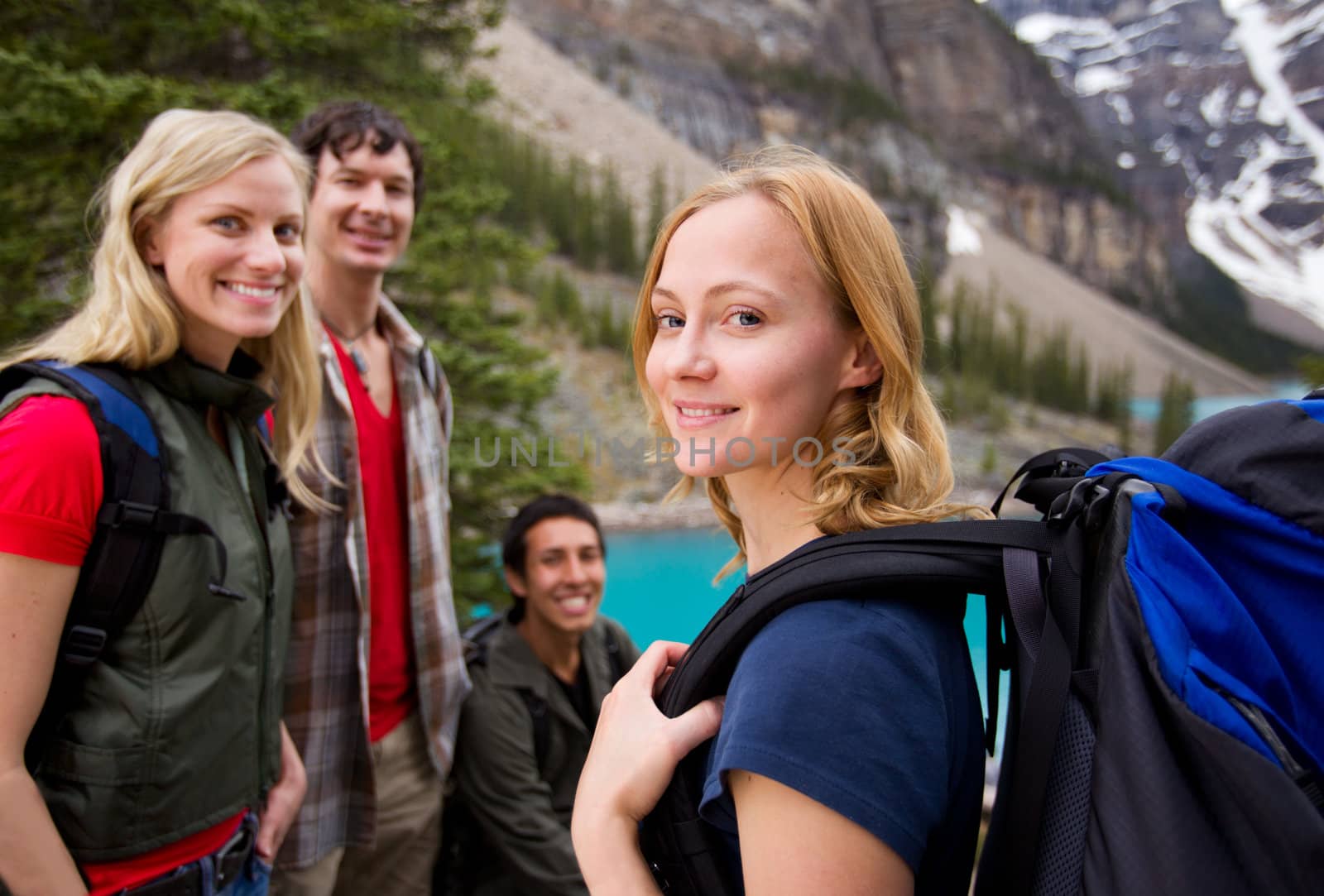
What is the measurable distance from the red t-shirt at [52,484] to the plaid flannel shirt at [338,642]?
631mm

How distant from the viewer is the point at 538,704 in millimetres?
2582

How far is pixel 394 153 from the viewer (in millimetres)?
2480

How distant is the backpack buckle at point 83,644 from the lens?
1.35 meters

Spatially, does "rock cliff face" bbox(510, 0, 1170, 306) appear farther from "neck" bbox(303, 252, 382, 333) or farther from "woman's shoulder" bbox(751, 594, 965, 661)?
"woman's shoulder" bbox(751, 594, 965, 661)

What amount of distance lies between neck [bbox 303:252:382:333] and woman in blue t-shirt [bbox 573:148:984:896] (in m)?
1.41

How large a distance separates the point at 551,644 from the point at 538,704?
0.25 meters

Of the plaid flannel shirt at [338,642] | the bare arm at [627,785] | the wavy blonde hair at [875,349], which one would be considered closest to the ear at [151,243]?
the plaid flannel shirt at [338,642]

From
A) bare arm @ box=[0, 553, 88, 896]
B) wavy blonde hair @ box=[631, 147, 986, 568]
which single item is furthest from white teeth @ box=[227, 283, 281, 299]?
wavy blonde hair @ box=[631, 147, 986, 568]

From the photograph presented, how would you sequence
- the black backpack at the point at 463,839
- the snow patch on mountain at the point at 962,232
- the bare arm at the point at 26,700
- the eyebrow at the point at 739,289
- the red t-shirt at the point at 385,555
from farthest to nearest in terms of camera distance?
the snow patch on mountain at the point at 962,232 < the black backpack at the point at 463,839 < the red t-shirt at the point at 385,555 < the bare arm at the point at 26,700 < the eyebrow at the point at 739,289

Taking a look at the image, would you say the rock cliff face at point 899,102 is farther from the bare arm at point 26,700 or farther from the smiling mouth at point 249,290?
the bare arm at point 26,700

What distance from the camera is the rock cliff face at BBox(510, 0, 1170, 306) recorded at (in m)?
84.8

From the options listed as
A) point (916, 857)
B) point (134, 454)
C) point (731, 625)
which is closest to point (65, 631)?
point (134, 454)

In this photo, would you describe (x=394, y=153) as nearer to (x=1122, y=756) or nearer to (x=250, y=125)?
(x=250, y=125)

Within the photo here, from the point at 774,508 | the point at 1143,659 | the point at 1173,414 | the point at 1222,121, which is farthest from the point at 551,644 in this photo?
A: the point at 1222,121
